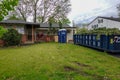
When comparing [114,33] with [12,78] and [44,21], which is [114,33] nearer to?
[12,78]

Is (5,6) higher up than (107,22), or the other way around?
(107,22)

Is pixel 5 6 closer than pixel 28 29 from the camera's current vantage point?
Yes

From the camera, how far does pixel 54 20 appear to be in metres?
37.4

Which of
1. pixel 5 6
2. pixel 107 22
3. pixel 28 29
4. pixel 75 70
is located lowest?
pixel 75 70

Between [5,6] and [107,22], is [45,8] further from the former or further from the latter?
[5,6]

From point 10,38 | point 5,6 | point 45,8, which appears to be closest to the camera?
point 5,6

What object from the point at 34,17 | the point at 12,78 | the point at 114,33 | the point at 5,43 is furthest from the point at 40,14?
the point at 12,78

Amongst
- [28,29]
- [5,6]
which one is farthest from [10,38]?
[5,6]

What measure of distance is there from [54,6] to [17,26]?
15.4 metres

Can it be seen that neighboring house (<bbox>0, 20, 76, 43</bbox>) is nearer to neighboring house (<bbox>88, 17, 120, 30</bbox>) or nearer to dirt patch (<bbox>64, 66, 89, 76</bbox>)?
neighboring house (<bbox>88, 17, 120, 30</bbox>)

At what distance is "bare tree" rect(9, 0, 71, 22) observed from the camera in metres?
37.3

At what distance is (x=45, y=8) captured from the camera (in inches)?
1497

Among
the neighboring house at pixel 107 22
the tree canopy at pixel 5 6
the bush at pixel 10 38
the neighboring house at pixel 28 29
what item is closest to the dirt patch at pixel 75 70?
the tree canopy at pixel 5 6

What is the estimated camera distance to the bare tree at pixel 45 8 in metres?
37.3
